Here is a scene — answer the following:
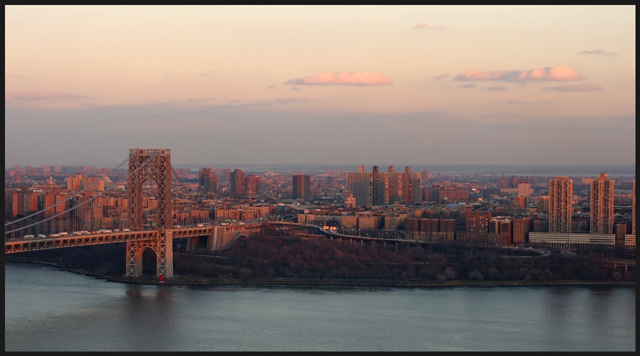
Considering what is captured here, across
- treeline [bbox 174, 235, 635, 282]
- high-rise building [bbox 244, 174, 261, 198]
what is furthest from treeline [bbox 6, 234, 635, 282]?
high-rise building [bbox 244, 174, 261, 198]

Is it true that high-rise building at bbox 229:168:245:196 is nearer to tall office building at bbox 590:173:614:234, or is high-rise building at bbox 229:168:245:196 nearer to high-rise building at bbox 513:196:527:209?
high-rise building at bbox 513:196:527:209

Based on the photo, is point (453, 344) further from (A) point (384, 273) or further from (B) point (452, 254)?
(B) point (452, 254)

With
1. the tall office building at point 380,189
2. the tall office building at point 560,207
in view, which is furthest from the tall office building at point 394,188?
the tall office building at point 560,207

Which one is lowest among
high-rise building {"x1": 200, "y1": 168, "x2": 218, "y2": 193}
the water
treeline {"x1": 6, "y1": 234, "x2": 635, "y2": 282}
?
the water

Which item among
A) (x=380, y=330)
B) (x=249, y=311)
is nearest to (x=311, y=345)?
(x=380, y=330)

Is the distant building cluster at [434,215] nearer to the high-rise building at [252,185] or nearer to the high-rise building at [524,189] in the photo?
the high-rise building at [252,185]

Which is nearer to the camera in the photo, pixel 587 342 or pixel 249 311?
pixel 587 342
